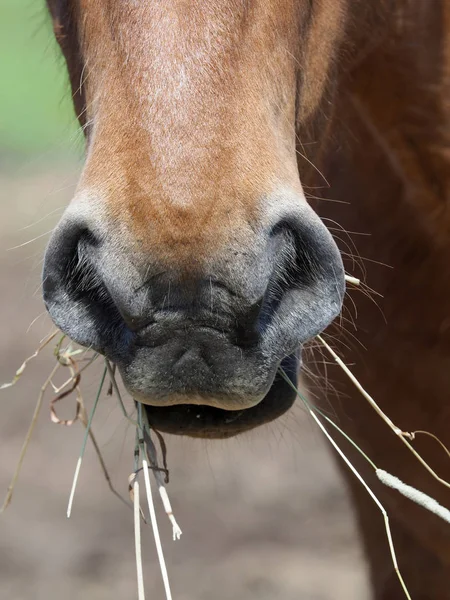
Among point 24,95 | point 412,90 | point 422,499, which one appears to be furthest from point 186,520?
point 24,95

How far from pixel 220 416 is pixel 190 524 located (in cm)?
255

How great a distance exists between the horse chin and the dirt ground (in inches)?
67.8

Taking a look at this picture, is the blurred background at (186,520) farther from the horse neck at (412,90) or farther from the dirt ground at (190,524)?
the horse neck at (412,90)

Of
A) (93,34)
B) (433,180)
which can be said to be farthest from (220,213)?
(433,180)

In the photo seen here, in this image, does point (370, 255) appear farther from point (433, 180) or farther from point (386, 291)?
point (433, 180)

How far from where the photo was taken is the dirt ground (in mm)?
3600

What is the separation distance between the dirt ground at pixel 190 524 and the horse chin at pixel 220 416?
5.65 feet

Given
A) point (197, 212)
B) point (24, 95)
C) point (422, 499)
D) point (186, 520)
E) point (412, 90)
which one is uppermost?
point (197, 212)

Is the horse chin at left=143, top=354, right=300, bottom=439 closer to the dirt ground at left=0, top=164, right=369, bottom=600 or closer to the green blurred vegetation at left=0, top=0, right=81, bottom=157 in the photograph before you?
the dirt ground at left=0, top=164, right=369, bottom=600

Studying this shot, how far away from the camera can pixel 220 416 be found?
1.54 metres

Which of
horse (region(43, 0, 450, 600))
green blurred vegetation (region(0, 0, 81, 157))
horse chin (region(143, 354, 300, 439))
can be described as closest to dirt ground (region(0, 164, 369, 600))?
horse chin (region(143, 354, 300, 439))

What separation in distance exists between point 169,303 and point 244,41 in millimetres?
479

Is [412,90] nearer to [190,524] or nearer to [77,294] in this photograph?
→ [77,294]

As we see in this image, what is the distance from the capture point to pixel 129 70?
4.61 feet
